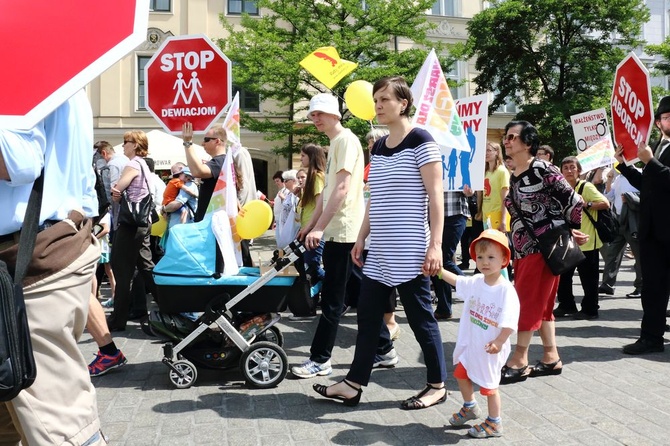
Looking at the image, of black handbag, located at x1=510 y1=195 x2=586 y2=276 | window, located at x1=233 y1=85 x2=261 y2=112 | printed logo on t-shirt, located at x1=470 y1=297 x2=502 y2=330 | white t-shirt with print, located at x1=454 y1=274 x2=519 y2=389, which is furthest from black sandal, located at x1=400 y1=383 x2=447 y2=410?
window, located at x1=233 y1=85 x2=261 y2=112

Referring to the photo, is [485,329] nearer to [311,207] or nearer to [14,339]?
[14,339]

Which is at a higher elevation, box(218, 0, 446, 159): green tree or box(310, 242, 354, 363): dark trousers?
box(218, 0, 446, 159): green tree

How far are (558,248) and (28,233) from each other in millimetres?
3663

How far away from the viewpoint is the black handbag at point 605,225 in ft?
23.7

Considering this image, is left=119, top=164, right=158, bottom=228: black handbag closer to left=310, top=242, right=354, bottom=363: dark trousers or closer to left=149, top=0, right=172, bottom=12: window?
left=310, top=242, right=354, bottom=363: dark trousers

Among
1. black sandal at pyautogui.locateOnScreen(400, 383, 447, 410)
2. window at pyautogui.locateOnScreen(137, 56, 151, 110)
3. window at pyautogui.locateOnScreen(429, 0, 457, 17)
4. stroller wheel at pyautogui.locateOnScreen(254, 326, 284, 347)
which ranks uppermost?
window at pyautogui.locateOnScreen(429, 0, 457, 17)

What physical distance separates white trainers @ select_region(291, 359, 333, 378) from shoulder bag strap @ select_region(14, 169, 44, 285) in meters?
2.84

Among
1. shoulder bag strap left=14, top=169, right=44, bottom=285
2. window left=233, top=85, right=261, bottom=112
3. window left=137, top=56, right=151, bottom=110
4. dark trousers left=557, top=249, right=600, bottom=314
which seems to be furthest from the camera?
window left=137, top=56, right=151, bottom=110

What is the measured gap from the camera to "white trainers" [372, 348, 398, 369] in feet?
16.3

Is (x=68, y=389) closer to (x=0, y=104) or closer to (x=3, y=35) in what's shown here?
(x=0, y=104)

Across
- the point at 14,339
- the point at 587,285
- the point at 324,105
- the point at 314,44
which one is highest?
the point at 314,44

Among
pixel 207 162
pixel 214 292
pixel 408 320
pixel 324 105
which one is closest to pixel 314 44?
pixel 207 162

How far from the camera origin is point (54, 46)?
1957 mm

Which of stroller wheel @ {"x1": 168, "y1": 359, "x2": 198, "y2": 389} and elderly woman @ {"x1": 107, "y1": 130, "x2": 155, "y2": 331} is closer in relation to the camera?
stroller wheel @ {"x1": 168, "y1": 359, "x2": 198, "y2": 389}
